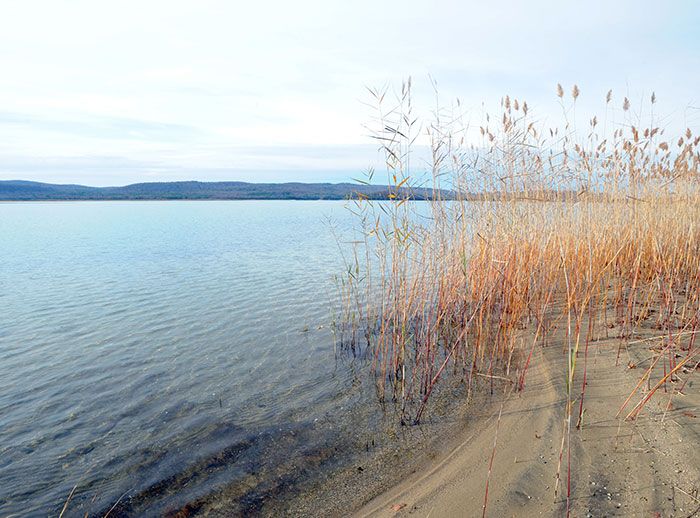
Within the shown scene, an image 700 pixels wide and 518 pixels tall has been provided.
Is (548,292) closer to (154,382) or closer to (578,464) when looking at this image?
(578,464)

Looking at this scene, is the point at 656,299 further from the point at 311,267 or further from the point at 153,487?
the point at 311,267

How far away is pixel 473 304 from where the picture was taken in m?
5.36

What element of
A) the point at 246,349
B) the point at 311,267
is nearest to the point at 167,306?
the point at 246,349

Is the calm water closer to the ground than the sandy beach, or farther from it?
closer to the ground

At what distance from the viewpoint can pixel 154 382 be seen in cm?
481

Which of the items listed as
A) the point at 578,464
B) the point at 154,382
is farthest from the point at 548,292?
the point at 154,382

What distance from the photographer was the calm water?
3.19 meters

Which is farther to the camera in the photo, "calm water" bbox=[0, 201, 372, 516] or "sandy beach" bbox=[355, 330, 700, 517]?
"calm water" bbox=[0, 201, 372, 516]

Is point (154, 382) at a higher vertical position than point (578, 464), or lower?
lower

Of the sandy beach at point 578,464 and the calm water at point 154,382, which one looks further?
the calm water at point 154,382

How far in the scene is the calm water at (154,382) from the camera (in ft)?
10.5

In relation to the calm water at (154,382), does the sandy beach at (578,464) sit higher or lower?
higher

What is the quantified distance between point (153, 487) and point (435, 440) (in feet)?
6.98

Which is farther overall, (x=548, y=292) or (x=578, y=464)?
(x=548, y=292)
